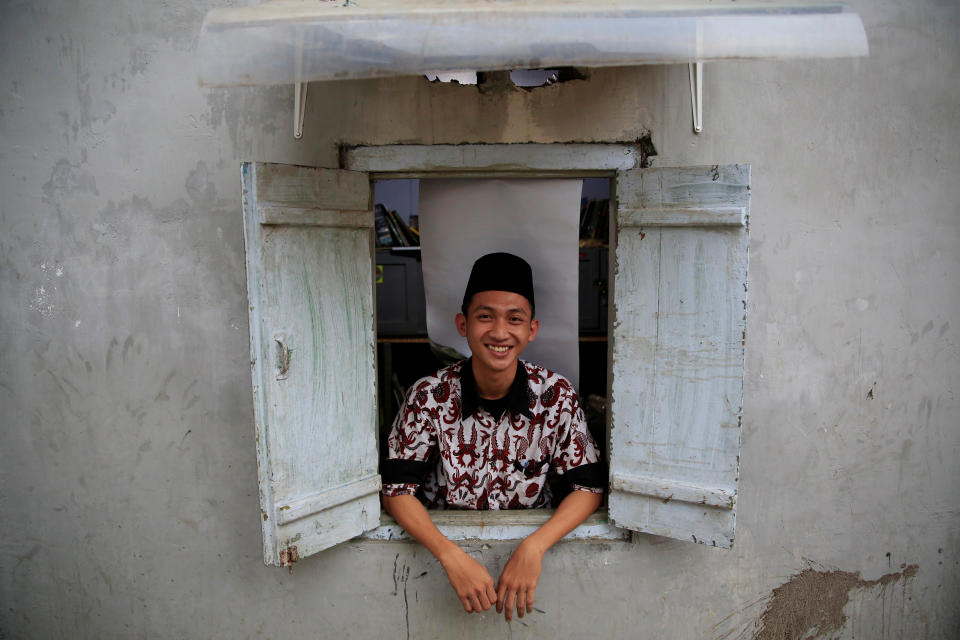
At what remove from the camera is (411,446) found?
2215 mm

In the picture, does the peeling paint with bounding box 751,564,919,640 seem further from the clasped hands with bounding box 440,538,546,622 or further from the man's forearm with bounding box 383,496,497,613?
the man's forearm with bounding box 383,496,497,613

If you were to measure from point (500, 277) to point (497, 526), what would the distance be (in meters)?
0.96

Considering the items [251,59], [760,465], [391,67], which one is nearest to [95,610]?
[251,59]

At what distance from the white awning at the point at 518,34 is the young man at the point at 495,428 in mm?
943

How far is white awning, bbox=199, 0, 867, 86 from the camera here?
140 cm

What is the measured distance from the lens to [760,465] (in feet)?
7.42

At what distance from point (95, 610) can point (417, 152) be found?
7.37ft

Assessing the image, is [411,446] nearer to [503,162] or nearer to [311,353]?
[311,353]

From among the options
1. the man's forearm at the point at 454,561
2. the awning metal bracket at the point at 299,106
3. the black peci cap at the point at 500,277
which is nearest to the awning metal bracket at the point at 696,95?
the black peci cap at the point at 500,277

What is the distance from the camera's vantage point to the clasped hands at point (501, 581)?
1.97m

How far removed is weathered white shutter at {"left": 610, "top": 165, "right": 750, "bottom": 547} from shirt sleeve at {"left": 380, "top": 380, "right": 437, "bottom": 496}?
0.72 metres

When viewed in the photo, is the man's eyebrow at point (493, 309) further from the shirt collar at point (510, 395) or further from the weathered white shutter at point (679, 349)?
the weathered white shutter at point (679, 349)

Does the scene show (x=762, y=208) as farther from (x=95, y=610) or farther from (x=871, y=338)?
(x=95, y=610)

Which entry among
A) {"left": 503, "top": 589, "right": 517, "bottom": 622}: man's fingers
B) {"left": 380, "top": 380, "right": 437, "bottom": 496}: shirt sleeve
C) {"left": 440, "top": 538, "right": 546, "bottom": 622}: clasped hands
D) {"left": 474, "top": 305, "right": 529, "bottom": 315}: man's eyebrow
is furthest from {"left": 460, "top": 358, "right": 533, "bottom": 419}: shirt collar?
{"left": 503, "top": 589, "right": 517, "bottom": 622}: man's fingers
